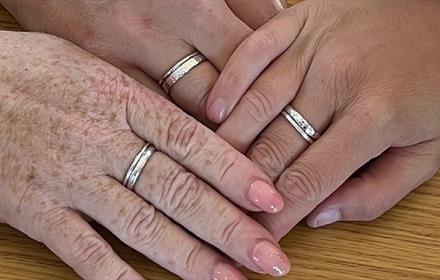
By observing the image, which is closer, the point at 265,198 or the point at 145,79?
the point at 265,198

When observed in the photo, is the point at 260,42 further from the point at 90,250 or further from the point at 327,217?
the point at 90,250

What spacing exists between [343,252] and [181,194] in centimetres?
20

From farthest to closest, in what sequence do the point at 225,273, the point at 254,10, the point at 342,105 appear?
1. the point at 254,10
2. the point at 342,105
3. the point at 225,273

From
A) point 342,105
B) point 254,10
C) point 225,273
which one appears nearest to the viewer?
point 225,273

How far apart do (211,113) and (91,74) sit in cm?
16

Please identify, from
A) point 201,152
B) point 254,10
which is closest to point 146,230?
point 201,152

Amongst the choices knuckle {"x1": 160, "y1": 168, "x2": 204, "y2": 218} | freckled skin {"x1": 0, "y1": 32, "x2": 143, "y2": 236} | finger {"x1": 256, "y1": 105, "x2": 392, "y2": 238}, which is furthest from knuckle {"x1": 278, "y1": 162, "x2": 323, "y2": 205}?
freckled skin {"x1": 0, "y1": 32, "x2": 143, "y2": 236}

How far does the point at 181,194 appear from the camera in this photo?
91 cm

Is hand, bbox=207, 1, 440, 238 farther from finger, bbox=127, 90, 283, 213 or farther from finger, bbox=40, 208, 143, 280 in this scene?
finger, bbox=40, 208, 143, 280

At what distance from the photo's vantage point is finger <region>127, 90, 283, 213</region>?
91cm

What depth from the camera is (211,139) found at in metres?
0.95

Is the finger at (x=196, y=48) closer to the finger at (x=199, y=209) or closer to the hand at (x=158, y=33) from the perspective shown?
the hand at (x=158, y=33)

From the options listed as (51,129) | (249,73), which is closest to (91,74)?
(51,129)

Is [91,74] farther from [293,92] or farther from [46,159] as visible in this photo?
[293,92]
